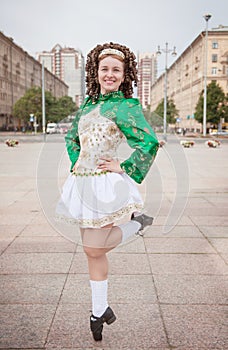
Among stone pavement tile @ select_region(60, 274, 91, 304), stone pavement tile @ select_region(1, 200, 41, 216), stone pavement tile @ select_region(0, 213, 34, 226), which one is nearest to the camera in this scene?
stone pavement tile @ select_region(60, 274, 91, 304)

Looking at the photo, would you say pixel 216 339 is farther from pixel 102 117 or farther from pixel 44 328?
pixel 102 117

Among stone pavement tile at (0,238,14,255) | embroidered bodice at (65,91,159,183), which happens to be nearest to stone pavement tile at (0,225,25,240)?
stone pavement tile at (0,238,14,255)

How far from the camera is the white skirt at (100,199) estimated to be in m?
2.63

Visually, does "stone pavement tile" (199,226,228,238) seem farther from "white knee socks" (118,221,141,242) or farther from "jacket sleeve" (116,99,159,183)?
"jacket sleeve" (116,99,159,183)

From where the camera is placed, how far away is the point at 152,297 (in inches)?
145

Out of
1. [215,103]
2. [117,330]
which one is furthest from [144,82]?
[215,103]

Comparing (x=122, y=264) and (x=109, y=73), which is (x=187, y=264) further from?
(x=109, y=73)

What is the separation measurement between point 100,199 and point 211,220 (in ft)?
14.5

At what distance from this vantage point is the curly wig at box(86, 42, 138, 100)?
2.84 metres

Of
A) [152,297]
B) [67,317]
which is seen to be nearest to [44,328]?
[67,317]

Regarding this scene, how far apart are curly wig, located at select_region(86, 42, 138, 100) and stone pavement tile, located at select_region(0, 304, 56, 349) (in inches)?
68.5

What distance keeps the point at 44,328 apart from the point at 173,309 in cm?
106

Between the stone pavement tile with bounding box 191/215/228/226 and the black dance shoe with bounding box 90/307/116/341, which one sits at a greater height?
the black dance shoe with bounding box 90/307/116/341

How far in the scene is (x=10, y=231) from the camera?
5973 mm
